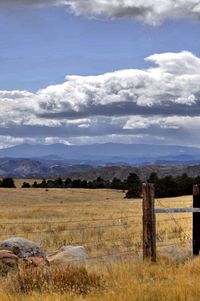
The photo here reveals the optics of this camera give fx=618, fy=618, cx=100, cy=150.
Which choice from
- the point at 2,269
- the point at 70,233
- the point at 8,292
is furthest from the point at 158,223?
the point at 8,292

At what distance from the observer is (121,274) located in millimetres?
11125

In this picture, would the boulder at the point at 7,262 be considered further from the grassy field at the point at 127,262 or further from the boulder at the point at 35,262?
the grassy field at the point at 127,262

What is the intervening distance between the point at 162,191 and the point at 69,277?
227 feet

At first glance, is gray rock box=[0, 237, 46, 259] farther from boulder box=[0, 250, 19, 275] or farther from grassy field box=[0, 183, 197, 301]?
grassy field box=[0, 183, 197, 301]

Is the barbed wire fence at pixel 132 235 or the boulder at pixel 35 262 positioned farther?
the barbed wire fence at pixel 132 235

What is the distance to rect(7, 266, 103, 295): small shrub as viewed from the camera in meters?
9.67

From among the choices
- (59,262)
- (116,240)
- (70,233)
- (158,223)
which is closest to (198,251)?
(59,262)

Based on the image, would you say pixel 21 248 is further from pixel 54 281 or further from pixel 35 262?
pixel 54 281

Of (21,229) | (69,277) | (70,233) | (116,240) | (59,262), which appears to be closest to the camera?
(69,277)

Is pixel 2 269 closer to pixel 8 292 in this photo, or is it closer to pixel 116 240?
pixel 8 292

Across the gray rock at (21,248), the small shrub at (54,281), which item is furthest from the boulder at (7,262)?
the small shrub at (54,281)

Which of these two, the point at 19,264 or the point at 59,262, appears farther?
the point at 59,262

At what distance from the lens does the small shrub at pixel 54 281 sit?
9.67m

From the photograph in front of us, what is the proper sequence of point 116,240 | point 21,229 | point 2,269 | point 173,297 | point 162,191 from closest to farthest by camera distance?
point 173,297, point 2,269, point 116,240, point 21,229, point 162,191
